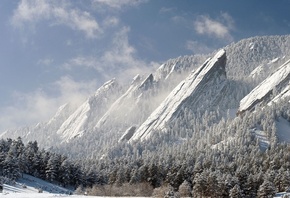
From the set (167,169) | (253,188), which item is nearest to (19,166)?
(167,169)

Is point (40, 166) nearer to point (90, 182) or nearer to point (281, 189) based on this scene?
point (90, 182)

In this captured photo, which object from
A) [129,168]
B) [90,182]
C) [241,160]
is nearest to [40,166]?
[90,182]

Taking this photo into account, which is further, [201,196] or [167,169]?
[167,169]

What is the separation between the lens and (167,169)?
493 ft

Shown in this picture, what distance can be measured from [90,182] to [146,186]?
3284 cm

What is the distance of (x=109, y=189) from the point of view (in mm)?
129375

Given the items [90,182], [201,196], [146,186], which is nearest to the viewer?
[201,196]

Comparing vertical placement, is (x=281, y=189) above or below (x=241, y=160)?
below

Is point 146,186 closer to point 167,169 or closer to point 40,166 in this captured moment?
point 167,169

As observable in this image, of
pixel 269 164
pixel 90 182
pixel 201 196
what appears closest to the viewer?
pixel 201 196

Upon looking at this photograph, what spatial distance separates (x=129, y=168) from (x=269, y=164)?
6351cm

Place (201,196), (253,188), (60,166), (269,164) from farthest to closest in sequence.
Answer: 1. (269,164)
2. (60,166)
3. (253,188)
4. (201,196)

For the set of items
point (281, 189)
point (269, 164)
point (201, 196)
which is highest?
point (269, 164)

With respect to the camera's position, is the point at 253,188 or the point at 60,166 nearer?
the point at 253,188
